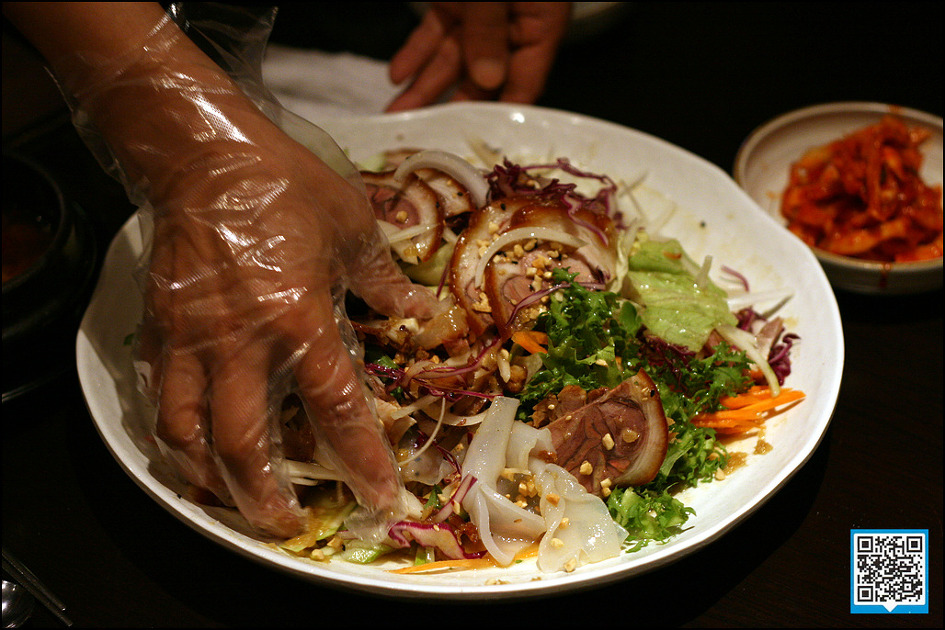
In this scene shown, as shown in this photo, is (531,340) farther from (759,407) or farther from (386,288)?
(759,407)

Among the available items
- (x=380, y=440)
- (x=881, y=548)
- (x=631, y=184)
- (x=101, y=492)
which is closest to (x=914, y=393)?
(x=881, y=548)

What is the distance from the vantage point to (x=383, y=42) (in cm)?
393

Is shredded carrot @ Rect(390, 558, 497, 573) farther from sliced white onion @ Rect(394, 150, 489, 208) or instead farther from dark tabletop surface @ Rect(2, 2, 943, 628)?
sliced white onion @ Rect(394, 150, 489, 208)

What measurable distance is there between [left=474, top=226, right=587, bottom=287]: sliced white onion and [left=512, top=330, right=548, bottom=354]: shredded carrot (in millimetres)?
222

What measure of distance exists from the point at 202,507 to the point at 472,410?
80cm

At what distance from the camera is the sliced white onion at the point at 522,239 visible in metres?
2.19

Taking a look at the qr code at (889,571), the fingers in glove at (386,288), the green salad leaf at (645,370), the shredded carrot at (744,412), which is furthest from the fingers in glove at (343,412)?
the qr code at (889,571)

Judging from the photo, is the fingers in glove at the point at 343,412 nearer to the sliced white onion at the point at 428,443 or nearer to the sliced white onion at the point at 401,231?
the sliced white onion at the point at 428,443

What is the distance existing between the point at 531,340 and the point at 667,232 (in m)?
1.07

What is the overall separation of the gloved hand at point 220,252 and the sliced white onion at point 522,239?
0.60 m

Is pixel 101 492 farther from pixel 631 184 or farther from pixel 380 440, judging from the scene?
pixel 631 184

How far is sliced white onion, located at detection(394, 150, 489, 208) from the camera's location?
245 centimetres

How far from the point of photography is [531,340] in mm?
2096

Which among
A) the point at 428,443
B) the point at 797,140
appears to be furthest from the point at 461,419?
the point at 797,140
